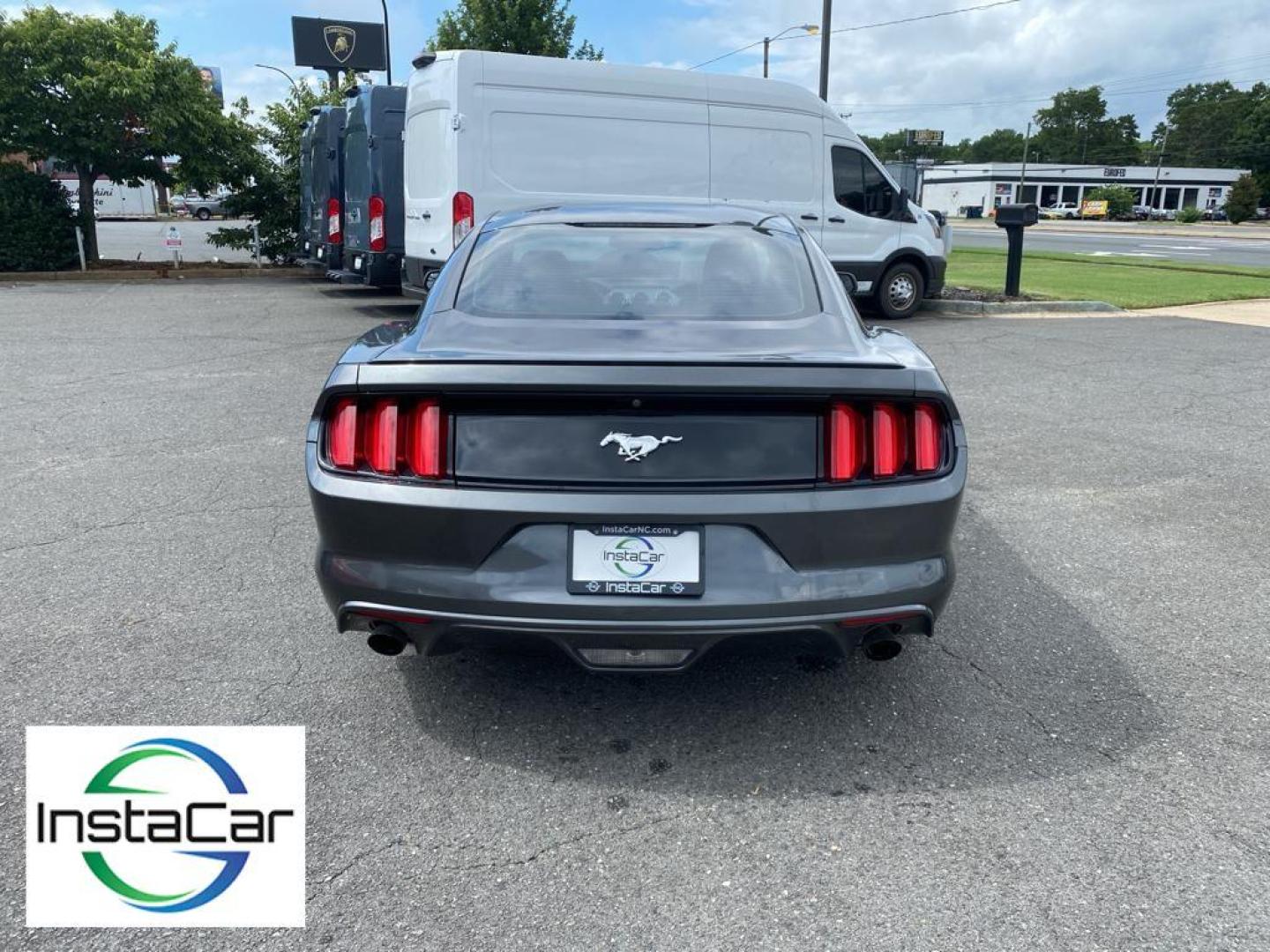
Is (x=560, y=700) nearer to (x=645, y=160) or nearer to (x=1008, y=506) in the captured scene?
(x=1008, y=506)

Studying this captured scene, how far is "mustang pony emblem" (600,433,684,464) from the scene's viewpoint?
2.78m

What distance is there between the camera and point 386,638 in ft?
9.63

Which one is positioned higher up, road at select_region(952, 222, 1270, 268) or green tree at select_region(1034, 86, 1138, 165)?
green tree at select_region(1034, 86, 1138, 165)

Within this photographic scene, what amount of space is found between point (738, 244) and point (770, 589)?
1624 mm

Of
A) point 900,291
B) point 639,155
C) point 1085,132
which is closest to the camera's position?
point 639,155

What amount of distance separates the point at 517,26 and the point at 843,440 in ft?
86.2

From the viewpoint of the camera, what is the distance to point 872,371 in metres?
2.86

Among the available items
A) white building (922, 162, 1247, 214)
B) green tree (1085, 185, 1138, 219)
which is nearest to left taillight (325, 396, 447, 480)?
green tree (1085, 185, 1138, 219)

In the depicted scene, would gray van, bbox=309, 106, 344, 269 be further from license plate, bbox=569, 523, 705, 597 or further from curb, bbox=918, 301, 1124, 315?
license plate, bbox=569, 523, 705, 597

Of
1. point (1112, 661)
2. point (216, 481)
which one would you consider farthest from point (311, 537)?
point (1112, 661)

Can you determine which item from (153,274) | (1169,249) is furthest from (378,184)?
(1169,249)

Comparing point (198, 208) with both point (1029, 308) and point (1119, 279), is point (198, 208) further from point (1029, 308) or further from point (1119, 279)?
point (1029, 308)

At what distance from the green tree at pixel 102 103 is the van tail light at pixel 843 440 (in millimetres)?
18095

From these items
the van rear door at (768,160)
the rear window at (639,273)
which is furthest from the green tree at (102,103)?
the rear window at (639,273)
